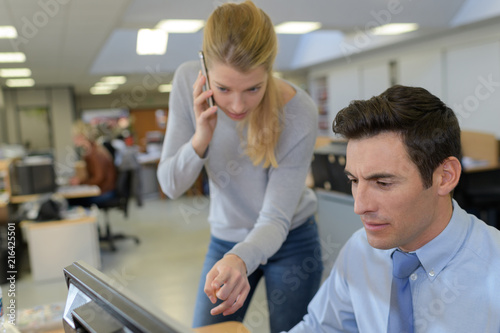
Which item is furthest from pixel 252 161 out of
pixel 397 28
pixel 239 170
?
pixel 397 28

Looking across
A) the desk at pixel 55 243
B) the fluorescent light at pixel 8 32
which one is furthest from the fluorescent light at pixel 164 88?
the desk at pixel 55 243

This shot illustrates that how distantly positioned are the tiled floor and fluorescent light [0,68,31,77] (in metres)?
3.39

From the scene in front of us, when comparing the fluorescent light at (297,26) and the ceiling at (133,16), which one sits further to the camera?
the fluorescent light at (297,26)

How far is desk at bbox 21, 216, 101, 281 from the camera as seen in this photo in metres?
4.83

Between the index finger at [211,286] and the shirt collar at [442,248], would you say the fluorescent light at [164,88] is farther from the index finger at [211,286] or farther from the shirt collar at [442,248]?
the shirt collar at [442,248]

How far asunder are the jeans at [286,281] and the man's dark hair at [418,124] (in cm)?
62

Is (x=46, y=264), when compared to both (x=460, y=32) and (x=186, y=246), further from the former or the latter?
(x=460, y=32)

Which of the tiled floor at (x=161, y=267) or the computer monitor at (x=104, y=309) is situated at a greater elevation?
the computer monitor at (x=104, y=309)

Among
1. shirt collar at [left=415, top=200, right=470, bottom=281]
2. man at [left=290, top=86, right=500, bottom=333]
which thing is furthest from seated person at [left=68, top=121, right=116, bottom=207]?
shirt collar at [left=415, top=200, right=470, bottom=281]

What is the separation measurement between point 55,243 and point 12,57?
3978mm

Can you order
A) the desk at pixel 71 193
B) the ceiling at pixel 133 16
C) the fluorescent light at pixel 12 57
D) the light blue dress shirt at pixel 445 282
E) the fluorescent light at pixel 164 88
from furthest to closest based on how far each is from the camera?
the fluorescent light at pixel 164 88
the fluorescent light at pixel 12 57
the desk at pixel 71 193
the ceiling at pixel 133 16
the light blue dress shirt at pixel 445 282

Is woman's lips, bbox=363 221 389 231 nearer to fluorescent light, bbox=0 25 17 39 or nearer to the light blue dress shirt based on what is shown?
the light blue dress shirt

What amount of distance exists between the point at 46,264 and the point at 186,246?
5.56 feet

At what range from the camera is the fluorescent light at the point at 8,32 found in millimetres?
5245
